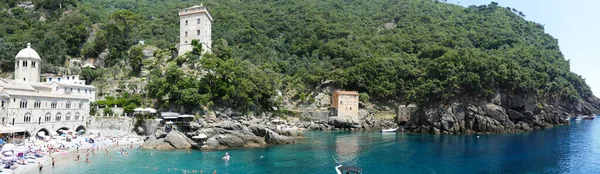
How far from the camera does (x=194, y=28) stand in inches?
3098

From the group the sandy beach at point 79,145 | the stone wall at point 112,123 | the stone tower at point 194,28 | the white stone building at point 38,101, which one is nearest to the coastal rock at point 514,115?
the stone tower at point 194,28

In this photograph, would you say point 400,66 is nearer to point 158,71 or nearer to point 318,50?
point 318,50

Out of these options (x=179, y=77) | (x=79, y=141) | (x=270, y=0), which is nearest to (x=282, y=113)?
(x=179, y=77)

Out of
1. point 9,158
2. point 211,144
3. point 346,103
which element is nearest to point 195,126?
point 211,144

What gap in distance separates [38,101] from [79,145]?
8.69 meters

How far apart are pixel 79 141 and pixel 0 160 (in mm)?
14772

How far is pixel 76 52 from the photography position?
88.4 m

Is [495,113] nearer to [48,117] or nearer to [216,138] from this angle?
[216,138]

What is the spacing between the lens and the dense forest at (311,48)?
77.0 m

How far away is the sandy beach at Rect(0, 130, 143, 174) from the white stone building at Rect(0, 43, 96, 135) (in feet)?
12.9

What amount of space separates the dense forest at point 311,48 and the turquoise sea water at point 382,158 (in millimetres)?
19996

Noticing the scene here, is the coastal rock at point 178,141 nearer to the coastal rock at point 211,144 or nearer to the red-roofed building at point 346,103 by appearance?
the coastal rock at point 211,144

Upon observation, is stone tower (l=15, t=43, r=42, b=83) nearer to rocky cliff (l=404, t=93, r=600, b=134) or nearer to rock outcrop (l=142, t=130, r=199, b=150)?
rock outcrop (l=142, t=130, r=199, b=150)

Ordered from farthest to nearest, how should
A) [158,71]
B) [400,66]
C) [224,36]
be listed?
[224,36] < [400,66] < [158,71]
